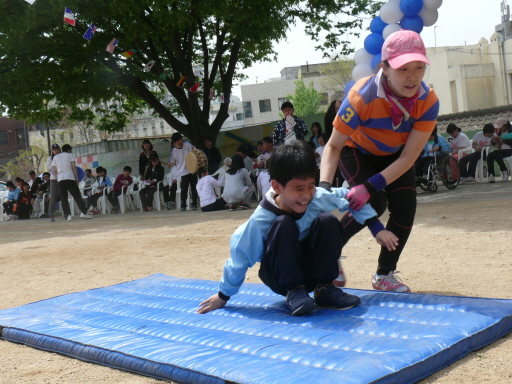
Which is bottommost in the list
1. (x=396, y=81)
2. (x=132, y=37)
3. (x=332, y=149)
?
(x=332, y=149)

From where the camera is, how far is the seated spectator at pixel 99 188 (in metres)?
17.0

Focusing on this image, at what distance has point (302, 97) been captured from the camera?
6950 centimetres

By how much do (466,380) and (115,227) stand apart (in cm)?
945

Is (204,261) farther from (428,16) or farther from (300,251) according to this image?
(428,16)

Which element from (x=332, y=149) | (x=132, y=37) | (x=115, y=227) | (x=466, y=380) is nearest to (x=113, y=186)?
(x=132, y=37)

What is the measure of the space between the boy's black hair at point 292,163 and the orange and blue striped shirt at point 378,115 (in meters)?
0.48

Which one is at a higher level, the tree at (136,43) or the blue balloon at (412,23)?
the tree at (136,43)

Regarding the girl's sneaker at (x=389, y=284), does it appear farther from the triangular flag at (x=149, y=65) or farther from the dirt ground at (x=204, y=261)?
the triangular flag at (x=149, y=65)

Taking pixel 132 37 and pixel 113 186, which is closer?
pixel 132 37

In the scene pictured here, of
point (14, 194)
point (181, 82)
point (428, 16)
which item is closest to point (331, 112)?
point (428, 16)

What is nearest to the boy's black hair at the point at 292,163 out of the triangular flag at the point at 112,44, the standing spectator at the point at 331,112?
the standing spectator at the point at 331,112

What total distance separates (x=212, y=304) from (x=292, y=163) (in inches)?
41.4

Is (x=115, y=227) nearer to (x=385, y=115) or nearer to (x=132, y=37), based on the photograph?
(x=132, y=37)

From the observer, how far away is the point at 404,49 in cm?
335
